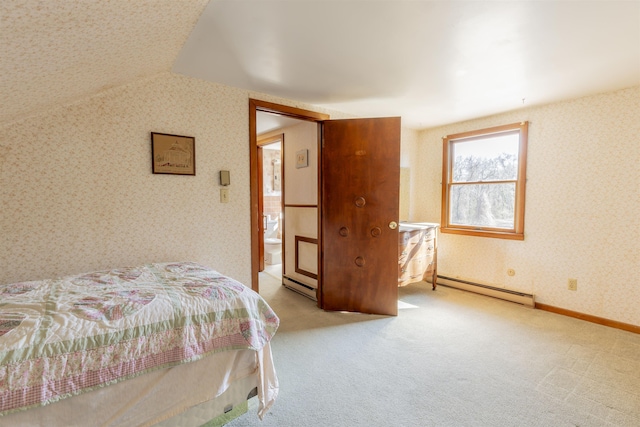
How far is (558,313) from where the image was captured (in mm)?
3074

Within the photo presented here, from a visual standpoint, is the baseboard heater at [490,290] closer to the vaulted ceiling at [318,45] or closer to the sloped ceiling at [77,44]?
the vaulted ceiling at [318,45]

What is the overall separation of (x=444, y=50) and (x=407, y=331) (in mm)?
2254

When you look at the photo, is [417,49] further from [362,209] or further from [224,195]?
[224,195]

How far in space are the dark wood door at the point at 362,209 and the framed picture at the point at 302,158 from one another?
23.3 inches

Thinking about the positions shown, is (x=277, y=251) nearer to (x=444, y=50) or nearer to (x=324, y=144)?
(x=324, y=144)

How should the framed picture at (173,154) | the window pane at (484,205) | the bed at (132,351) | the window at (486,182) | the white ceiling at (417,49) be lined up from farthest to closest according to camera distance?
the window pane at (484,205)
the window at (486,182)
the framed picture at (173,154)
the white ceiling at (417,49)
the bed at (132,351)

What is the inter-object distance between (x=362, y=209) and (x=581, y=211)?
218 centimetres

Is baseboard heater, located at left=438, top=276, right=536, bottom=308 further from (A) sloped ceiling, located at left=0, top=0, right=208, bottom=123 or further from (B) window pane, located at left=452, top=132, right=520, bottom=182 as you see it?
(A) sloped ceiling, located at left=0, top=0, right=208, bottom=123

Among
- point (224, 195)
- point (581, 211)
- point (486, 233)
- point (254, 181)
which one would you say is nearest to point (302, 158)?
point (254, 181)

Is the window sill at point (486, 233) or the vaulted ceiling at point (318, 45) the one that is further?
the window sill at point (486, 233)


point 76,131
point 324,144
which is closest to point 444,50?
point 324,144

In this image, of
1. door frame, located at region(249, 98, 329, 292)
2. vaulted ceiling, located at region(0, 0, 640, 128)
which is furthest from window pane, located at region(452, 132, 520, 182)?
door frame, located at region(249, 98, 329, 292)

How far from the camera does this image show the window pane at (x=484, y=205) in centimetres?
348

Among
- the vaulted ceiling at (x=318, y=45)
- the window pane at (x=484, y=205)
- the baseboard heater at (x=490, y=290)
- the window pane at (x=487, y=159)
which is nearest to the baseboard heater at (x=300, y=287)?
the baseboard heater at (x=490, y=290)
